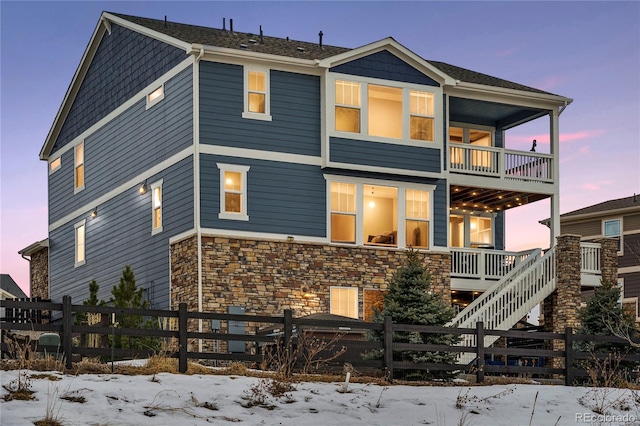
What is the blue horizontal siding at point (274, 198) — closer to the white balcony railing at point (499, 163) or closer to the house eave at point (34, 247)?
the white balcony railing at point (499, 163)

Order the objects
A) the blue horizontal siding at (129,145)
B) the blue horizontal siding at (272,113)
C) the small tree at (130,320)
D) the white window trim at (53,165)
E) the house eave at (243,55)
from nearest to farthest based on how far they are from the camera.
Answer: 1. the small tree at (130,320)
2. the house eave at (243,55)
3. the blue horizontal siding at (272,113)
4. the blue horizontal siding at (129,145)
5. the white window trim at (53,165)

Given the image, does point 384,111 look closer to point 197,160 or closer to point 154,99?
point 197,160

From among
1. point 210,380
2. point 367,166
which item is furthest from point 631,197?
point 210,380

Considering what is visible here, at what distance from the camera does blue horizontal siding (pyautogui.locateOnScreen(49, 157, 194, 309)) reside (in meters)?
29.0

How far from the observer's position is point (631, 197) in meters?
50.3

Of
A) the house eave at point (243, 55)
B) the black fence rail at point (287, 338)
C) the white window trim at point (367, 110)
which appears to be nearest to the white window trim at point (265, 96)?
the house eave at point (243, 55)

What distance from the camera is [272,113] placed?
29047 millimetres

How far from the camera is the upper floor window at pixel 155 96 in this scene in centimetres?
3054

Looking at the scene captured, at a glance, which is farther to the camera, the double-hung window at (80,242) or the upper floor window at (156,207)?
the double-hung window at (80,242)

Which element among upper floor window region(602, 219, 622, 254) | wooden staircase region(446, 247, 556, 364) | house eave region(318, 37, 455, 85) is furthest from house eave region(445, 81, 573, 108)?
upper floor window region(602, 219, 622, 254)

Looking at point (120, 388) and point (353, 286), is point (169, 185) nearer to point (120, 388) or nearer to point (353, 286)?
point (353, 286)

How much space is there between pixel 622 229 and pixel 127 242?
26935 millimetres

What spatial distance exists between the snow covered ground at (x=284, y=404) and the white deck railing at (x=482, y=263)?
11.9 m

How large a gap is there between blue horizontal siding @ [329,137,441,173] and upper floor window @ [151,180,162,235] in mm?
5621
